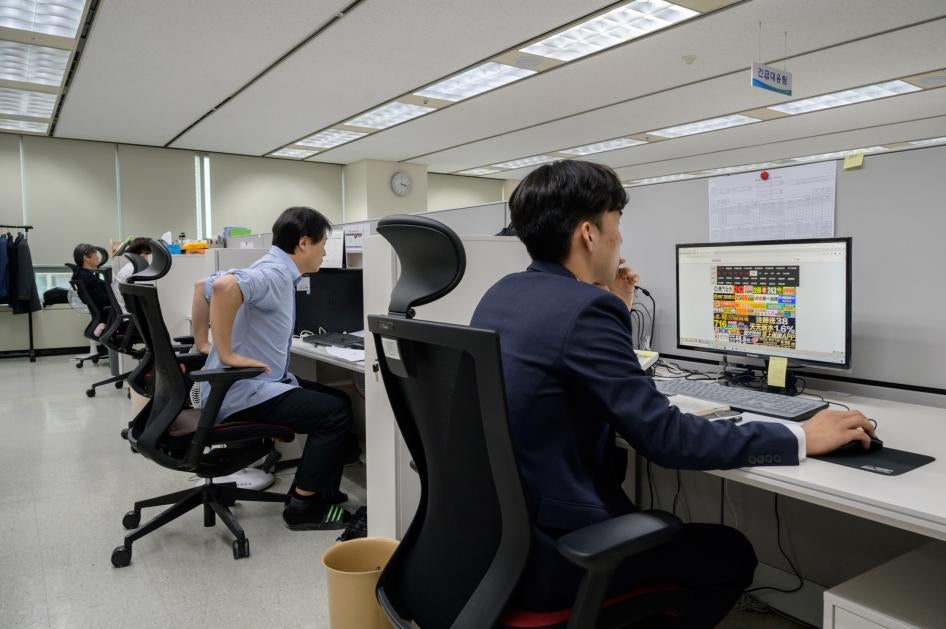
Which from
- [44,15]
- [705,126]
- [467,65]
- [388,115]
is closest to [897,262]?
[467,65]

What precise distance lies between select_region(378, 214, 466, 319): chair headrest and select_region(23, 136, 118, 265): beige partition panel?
7934 mm

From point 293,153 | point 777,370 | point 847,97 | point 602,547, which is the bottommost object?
point 602,547

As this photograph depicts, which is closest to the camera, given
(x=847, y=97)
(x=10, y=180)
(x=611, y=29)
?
(x=611, y=29)

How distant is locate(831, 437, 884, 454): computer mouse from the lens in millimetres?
1137

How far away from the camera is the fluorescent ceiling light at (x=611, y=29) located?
12.5ft

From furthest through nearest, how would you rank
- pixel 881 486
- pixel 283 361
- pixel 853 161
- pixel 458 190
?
1. pixel 458 190
2. pixel 283 361
3. pixel 853 161
4. pixel 881 486

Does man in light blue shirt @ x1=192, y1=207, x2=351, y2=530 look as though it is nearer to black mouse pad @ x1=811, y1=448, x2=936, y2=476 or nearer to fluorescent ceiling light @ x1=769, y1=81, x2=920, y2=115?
black mouse pad @ x1=811, y1=448, x2=936, y2=476

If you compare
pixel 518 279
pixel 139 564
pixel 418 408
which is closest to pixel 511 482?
pixel 418 408

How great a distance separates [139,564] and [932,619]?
226 centimetres

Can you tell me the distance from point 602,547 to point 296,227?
1.93 metres

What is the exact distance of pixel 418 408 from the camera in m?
1.06

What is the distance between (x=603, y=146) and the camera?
26.1 ft

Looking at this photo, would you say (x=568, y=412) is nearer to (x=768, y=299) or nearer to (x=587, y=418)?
(x=587, y=418)

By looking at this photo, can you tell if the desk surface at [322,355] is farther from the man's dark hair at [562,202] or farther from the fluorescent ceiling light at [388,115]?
the fluorescent ceiling light at [388,115]
